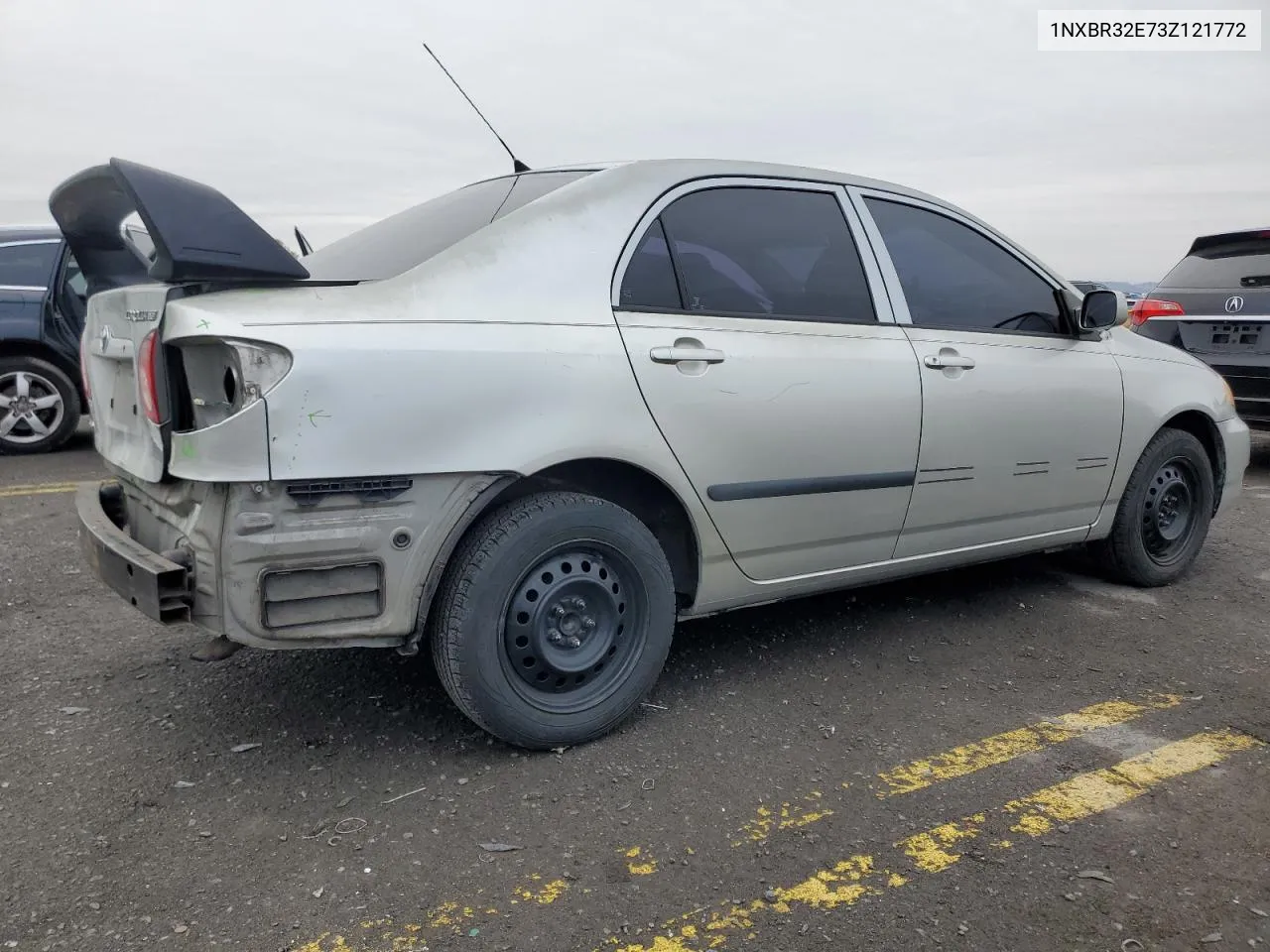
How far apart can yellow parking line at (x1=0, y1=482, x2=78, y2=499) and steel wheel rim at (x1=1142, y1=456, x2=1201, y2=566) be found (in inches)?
231

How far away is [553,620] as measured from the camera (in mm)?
2840

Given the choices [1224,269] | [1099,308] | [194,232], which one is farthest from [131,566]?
[1224,269]

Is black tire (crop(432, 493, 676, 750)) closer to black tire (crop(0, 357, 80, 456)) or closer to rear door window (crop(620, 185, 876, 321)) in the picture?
rear door window (crop(620, 185, 876, 321))

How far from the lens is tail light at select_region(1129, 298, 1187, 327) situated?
715 cm

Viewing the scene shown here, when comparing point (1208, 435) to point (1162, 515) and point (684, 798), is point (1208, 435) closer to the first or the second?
point (1162, 515)

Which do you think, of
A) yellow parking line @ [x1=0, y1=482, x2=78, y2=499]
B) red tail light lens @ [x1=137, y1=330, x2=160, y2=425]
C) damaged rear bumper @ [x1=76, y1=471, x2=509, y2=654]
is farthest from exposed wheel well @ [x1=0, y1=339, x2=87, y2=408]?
damaged rear bumper @ [x1=76, y1=471, x2=509, y2=654]

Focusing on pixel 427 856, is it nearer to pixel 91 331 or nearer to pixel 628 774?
pixel 628 774

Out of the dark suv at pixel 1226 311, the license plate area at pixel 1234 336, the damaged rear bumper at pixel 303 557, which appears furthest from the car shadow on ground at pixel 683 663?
the license plate area at pixel 1234 336

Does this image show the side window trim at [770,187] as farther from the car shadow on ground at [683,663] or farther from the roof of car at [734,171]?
the car shadow on ground at [683,663]

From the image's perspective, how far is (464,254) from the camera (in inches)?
107

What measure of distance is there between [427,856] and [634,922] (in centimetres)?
53

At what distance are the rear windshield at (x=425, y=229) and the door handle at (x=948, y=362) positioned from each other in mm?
1314

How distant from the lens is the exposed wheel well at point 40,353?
7.70 meters

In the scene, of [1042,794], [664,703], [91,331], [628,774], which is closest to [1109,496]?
[1042,794]
